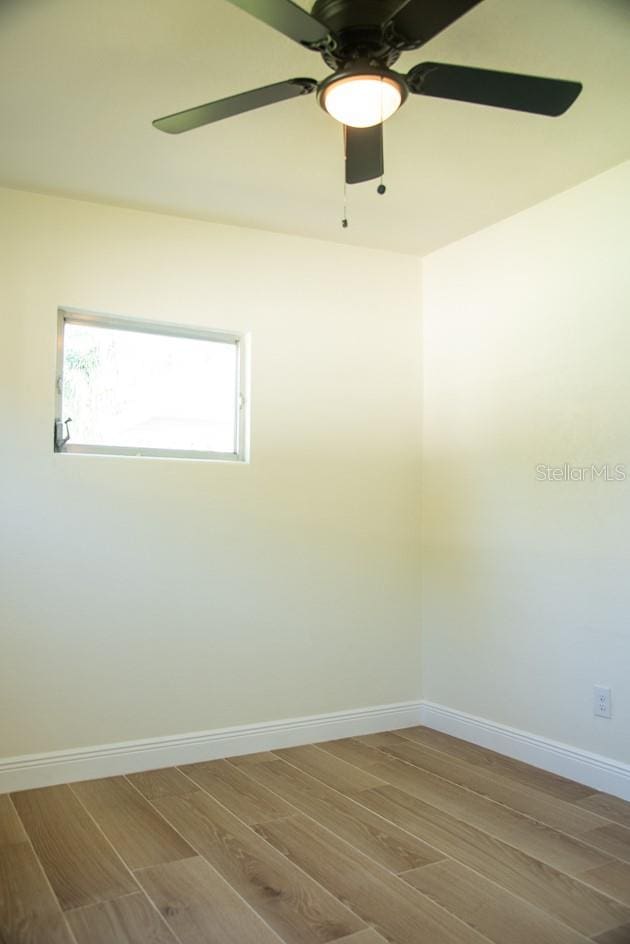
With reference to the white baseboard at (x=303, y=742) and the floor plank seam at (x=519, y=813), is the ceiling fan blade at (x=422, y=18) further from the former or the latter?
the white baseboard at (x=303, y=742)

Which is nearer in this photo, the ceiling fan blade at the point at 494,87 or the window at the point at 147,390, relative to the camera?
the ceiling fan blade at the point at 494,87

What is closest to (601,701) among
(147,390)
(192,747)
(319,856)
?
(319,856)

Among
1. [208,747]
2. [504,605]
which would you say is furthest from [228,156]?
[208,747]

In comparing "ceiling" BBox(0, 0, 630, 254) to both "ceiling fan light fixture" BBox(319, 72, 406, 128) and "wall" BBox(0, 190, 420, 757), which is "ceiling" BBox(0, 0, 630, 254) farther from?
"ceiling fan light fixture" BBox(319, 72, 406, 128)

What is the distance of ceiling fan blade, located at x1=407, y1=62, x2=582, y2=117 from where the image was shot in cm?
171

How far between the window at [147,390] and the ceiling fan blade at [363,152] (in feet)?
4.38

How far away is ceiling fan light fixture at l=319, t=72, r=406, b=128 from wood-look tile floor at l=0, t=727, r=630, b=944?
6.62 ft

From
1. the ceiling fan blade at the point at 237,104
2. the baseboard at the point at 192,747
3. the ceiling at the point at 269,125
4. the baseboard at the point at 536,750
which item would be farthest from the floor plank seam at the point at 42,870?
the ceiling at the point at 269,125

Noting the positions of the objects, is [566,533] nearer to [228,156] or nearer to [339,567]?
[339,567]

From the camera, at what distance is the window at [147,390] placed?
309 cm

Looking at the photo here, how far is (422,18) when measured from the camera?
156 cm

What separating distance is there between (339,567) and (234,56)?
86.7 inches

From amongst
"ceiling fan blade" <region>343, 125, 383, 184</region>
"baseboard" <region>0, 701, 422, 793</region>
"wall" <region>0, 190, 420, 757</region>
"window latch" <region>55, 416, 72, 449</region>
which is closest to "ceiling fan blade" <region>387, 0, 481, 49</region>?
"ceiling fan blade" <region>343, 125, 383, 184</region>

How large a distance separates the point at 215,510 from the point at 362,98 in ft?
6.25
